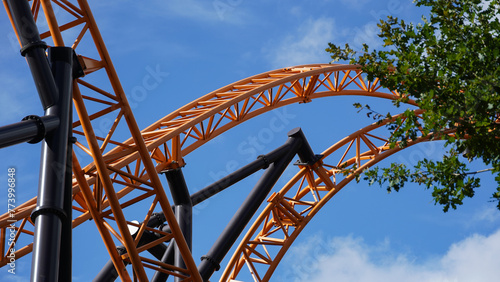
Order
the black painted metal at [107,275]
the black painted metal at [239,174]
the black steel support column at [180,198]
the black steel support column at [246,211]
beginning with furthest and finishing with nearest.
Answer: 1. the black painted metal at [239,174]
2. the black steel support column at [246,211]
3. the black steel support column at [180,198]
4. the black painted metal at [107,275]

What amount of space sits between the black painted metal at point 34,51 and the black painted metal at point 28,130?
53cm

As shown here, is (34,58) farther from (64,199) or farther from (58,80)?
(64,199)

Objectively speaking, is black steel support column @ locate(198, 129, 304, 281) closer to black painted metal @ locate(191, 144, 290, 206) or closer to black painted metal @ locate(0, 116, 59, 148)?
black painted metal @ locate(191, 144, 290, 206)

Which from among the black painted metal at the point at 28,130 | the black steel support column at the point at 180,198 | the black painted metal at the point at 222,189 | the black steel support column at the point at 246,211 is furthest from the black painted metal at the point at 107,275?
the black painted metal at the point at 28,130

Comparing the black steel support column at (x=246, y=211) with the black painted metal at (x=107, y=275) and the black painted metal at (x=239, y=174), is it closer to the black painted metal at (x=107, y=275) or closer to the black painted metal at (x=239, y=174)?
the black painted metal at (x=239, y=174)

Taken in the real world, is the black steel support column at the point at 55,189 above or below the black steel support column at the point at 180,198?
below

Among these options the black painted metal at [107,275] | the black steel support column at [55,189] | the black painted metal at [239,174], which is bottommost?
the black steel support column at [55,189]

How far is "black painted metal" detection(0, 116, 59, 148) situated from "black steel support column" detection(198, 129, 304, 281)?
23.9 feet

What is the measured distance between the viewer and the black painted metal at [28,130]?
8375 millimetres

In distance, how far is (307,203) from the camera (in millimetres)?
21156

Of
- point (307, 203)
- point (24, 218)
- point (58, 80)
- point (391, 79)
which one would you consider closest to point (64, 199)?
point (58, 80)

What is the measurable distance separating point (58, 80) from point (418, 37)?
17.9 ft

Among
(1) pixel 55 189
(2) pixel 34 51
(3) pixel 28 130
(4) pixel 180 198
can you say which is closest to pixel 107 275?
(4) pixel 180 198

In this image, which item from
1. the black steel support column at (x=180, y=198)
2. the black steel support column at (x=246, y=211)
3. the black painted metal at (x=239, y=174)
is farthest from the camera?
the black painted metal at (x=239, y=174)
